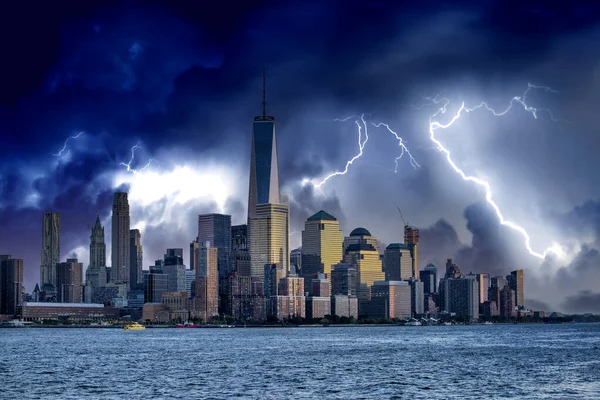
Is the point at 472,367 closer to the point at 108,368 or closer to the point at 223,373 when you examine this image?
the point at 223,373

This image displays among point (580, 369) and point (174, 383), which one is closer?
point (174, 383)

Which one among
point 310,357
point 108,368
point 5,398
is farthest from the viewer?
point 310,357

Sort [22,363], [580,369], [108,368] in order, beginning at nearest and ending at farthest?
[580,369]
[108,368]
[22,363]

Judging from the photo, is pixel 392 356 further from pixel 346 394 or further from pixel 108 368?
pixel 346 394

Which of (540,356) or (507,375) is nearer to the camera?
(507,375)

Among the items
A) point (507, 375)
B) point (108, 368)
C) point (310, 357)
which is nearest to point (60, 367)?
point (108, 368)

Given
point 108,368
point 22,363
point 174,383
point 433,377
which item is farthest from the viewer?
point 22,363

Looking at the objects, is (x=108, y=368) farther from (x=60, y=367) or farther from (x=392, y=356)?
(x=392, y=356)

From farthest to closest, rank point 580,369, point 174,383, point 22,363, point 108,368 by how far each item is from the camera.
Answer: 1. point 22,363
2. point 108,368
3. point 580,369
4. point 174,383

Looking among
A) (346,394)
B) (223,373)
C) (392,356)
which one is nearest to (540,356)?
(392,356)
